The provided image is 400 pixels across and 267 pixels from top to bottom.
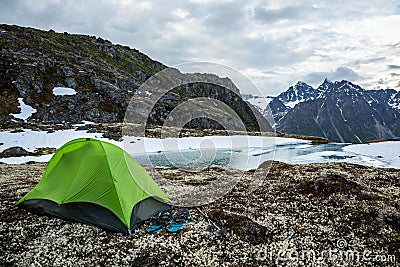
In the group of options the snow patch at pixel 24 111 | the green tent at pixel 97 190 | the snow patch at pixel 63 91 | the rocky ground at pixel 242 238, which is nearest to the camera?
the rocky ground at pixel 242 238

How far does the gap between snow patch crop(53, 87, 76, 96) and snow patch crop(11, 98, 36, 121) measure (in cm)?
1218

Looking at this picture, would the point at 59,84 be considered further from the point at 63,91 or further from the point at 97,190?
the point at 97,190

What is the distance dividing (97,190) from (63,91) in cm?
10338

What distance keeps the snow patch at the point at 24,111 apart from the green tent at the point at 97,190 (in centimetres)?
8199

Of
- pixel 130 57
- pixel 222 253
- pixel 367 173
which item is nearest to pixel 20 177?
pixel 222 253

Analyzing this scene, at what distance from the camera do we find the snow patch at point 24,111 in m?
84.6

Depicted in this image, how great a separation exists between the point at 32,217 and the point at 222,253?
1072 cm

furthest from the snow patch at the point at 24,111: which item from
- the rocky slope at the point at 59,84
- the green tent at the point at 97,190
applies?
the green tent at the point at 97,190

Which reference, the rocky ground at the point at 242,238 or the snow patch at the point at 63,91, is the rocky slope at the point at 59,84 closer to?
the snow patch at the point at 63,91

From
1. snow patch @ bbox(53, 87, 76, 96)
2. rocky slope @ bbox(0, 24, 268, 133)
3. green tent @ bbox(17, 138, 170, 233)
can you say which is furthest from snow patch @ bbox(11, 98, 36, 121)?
green tent @ bbox(17, 138, 170, 233)

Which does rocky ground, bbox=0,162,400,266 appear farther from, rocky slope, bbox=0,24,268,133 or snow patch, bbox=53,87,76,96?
snow patch, bbox=53,87,76,96

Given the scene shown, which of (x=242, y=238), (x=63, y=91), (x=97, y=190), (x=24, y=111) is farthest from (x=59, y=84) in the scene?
(x=242, y=238)

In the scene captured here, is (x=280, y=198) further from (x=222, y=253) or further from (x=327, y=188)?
(x=222, y=253)

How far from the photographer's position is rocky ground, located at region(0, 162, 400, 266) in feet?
36.7
